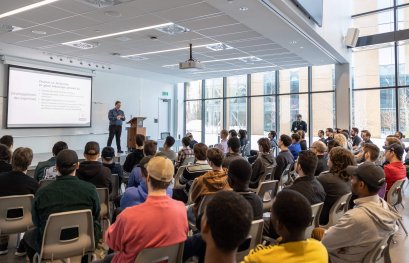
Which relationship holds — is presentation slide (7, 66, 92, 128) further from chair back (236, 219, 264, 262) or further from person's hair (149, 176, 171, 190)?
chair back (236, 219, 264, 262)

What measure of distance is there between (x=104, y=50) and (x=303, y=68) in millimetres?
6677

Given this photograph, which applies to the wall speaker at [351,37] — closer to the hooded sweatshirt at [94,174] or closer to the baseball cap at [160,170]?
the hooded sweatshirt at [94,174]

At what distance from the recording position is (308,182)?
2697mm

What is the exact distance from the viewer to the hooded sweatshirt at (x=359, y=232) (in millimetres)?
1935

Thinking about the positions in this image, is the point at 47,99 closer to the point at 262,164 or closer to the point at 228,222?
the point at 262,164

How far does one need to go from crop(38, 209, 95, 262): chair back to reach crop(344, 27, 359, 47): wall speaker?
9128mm

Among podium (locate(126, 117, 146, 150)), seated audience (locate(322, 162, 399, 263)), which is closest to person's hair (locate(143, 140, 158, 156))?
seated audience (locate(322, 162, 399, 263))

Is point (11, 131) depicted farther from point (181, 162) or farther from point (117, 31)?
point (181, 162)

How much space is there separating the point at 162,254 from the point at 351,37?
9319 mm

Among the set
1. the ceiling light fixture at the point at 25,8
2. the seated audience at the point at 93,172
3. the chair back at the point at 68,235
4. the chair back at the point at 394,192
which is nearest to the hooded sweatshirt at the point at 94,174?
the seated audience at the point at 93,172

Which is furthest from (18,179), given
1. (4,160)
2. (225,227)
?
(225,227)

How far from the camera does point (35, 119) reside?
29.9 ft

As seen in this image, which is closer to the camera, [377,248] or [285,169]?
[377,248]

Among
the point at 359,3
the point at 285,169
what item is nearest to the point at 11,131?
the point at 285,169
